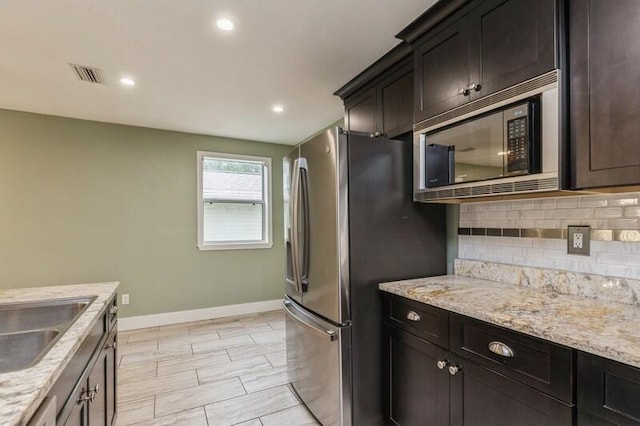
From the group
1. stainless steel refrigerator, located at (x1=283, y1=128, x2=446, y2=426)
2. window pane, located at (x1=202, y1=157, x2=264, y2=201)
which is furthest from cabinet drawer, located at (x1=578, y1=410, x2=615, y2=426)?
window pane, located at (x1=202, y1=157, x2=264, y2=201)

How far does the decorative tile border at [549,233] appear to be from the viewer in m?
1.44

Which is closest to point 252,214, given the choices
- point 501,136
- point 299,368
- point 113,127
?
point 113,127

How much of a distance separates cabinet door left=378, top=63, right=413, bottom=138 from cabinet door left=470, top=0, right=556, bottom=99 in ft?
1.99

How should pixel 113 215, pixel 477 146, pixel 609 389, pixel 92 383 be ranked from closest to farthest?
pixel 609 389
pixel 92 383
pixel 477 146
pixel 113 215

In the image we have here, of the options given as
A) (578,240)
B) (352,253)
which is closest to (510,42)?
(578,240)

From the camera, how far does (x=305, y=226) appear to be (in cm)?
221

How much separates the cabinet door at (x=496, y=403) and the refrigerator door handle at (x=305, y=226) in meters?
1.07

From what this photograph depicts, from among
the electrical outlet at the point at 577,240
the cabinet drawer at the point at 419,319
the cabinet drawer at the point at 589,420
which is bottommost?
the cabinet drawer at the point at 589,420

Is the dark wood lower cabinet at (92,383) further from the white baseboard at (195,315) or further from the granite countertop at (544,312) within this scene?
the white baseboard at (195,315)

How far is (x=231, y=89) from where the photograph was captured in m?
2.95

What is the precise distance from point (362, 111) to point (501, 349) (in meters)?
2.06

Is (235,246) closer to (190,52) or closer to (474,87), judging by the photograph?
(190,52)

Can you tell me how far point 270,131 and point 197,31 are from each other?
7.48 feet

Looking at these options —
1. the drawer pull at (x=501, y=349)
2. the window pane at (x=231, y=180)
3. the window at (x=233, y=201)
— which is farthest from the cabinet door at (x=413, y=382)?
the window pane at (x=231, y=180)
